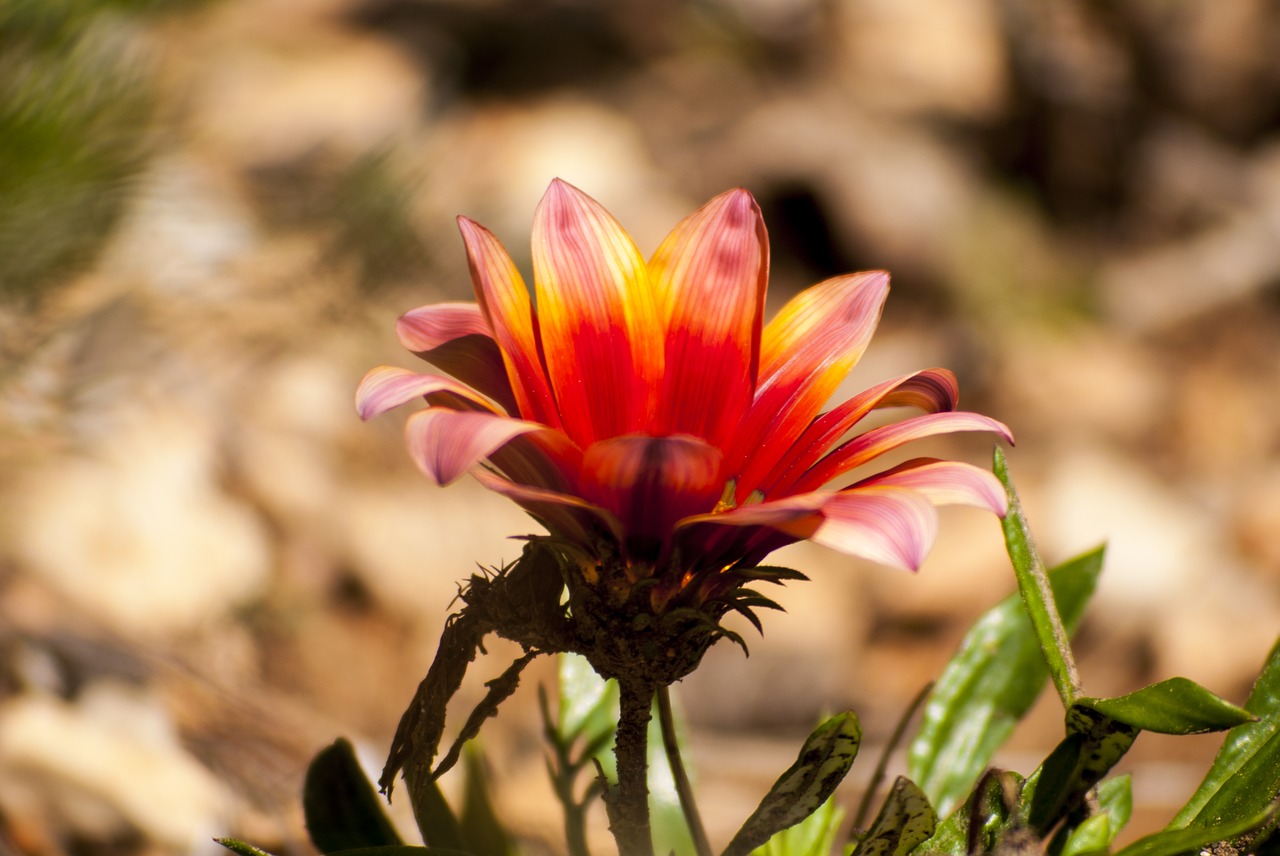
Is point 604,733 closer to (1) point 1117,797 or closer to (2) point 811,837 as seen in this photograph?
Answer: (2) point 811,837

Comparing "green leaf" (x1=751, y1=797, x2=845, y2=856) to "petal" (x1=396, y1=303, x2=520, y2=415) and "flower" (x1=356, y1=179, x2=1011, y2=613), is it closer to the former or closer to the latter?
"flower" (x1=356, y1=179, x2=1011, y2=613)

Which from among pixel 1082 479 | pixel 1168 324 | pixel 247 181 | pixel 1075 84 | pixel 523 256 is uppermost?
pixel 1075 84

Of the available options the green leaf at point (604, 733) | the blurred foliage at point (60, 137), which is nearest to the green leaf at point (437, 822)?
the green leaf at point (604, 733)

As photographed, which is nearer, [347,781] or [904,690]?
[347,781]

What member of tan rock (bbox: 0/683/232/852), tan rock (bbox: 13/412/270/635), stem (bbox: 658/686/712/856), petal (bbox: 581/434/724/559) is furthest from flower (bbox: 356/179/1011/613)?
tan rock (bbox: 13/412/270/635)

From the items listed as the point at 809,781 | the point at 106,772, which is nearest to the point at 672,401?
the point at 809,781

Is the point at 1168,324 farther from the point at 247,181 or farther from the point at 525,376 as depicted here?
the point at 525,376

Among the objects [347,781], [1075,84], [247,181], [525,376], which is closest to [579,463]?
[525,376]
